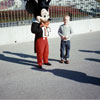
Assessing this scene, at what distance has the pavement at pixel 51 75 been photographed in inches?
175

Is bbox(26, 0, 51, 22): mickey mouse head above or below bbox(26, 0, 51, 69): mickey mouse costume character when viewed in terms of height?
above

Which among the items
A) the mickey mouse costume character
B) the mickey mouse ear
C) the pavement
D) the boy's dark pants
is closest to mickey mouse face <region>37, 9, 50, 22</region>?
the mickey mouse costume character

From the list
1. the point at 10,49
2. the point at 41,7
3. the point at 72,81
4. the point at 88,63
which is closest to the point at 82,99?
the point at 72,81

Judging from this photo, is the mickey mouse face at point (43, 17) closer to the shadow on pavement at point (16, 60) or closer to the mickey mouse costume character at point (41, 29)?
the mickey mouse costume character at point (41, 29)

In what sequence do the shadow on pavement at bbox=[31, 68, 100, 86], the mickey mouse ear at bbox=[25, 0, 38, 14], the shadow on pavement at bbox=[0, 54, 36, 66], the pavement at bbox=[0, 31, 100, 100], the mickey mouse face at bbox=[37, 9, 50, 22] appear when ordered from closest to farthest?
the pavement at bbox=[0, 31, 100, 100], the shadow on pavement at bbox=[31, 68, 100, 86], the mickey mouse face at bbox=[37, 9, 50, 22], the mickey mouse ear at bbox=[25, 0, 38, 14], the shadow on pavement at bbox=[0, 54, 36, 66]

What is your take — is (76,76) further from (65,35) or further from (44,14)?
(44,14)

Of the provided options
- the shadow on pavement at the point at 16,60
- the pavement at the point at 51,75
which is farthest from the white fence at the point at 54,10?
the shadow on pavement at the point at 16,60

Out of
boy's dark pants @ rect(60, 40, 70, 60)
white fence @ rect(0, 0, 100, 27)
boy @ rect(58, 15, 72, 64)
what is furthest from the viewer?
white fence @ rect(0, 0, 100, 27)

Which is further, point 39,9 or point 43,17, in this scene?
point 39,9

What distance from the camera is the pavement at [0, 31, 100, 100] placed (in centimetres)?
443

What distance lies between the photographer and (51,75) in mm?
5453

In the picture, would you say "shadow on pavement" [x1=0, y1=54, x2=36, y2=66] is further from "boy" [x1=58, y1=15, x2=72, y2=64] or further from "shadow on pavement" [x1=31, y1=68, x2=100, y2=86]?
"boy" [x1=58, y1=15, x2=72, y2=64]

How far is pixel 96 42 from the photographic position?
9.32m

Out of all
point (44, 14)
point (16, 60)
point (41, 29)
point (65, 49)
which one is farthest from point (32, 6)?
point (16, 60)
